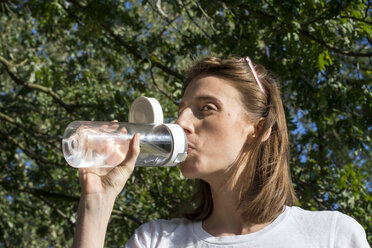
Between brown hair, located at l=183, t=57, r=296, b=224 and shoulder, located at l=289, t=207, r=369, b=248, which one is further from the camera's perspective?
brown hair, located at l=183, t=57, r=296, b=224

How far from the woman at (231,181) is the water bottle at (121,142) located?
0.08 meters

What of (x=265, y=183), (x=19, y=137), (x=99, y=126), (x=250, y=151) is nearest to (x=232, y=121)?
(x=250, y=151)

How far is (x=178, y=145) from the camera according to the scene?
5.88ft

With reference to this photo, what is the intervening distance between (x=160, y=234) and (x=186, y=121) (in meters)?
0.47

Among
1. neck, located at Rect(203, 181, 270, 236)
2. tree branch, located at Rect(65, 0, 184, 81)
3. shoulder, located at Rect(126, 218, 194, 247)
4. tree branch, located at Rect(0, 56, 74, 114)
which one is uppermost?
tree branch, located at Rect(65, 0, 184, 81)

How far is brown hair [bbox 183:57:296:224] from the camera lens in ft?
6.62

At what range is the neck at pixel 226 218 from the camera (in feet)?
6.46

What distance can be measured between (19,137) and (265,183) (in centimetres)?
449

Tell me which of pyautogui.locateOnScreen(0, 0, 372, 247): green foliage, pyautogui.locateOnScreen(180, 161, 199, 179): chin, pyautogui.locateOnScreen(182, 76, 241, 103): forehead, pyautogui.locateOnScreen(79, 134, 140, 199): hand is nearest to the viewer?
pyautogui.locateOnScreen(79, 134, 140, 199): hand

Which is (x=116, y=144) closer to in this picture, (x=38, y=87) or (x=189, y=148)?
(x=189, y=148)

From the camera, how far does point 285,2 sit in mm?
3299

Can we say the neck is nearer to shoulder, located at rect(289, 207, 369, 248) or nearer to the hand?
shoulder, located at rect(289, 207, 369, 248)

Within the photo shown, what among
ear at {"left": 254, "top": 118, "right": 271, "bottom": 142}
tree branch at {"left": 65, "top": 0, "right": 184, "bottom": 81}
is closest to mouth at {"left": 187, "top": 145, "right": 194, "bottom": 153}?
ear at {"left": 254, "top": 118, "right": 271, "bottom": 142}

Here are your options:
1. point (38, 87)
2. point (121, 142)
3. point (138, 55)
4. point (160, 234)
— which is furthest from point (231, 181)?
point (38, 87)
